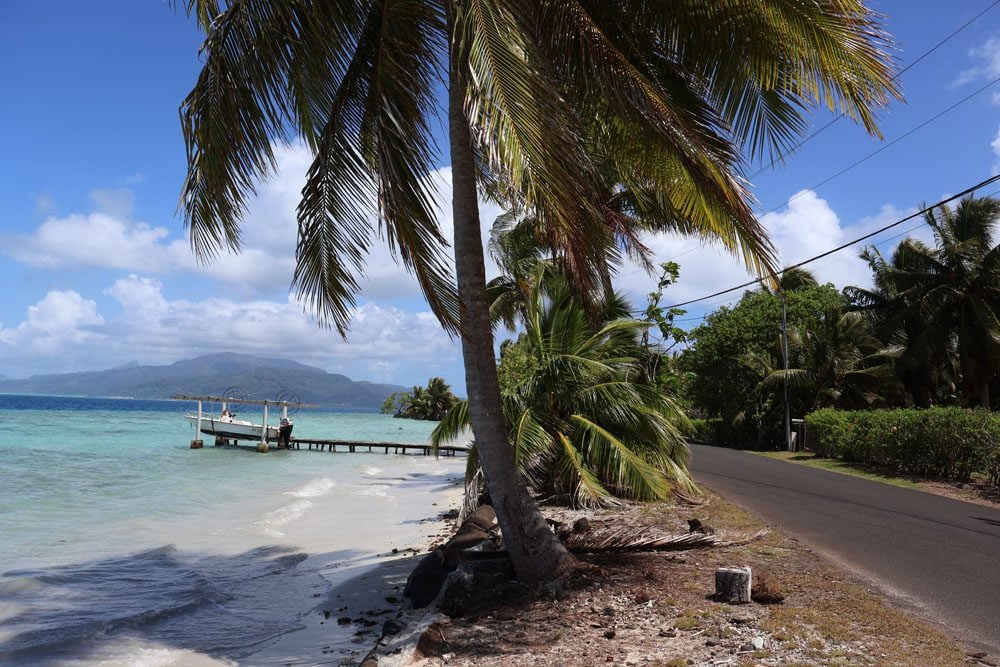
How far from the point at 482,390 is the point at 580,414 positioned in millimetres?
4473

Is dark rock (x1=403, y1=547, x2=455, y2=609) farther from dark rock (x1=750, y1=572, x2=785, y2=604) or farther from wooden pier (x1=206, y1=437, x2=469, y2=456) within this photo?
wooden pier (x1=206, y1=437, x2=469, y2=456)

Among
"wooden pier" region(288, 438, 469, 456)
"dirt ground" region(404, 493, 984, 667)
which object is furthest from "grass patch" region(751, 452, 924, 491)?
"wooden pier" region(288, 438, 469, 456)

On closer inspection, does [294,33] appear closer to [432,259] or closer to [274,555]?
[432,259]

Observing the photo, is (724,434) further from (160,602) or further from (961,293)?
(160,602)

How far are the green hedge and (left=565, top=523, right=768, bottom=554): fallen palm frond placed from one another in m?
10.2

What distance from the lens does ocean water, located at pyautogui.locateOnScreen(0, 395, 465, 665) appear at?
756 cm

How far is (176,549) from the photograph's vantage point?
12.3m

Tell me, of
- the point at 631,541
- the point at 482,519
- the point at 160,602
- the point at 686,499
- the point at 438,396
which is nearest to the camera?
the point at 631,541

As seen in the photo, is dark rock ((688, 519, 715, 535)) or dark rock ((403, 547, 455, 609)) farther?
dark rock ((688, 519, 715, 535))

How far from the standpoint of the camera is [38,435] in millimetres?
42469

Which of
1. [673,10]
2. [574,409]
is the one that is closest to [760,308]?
[574,409]

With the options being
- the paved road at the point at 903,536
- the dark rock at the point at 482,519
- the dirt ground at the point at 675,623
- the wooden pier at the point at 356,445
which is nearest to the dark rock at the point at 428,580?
the dirt ground at the point at 675,623

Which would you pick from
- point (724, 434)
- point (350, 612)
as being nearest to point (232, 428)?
point (724, 434)

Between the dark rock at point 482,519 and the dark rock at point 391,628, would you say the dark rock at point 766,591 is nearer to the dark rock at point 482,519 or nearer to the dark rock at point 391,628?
the dark rock at point 391,628
